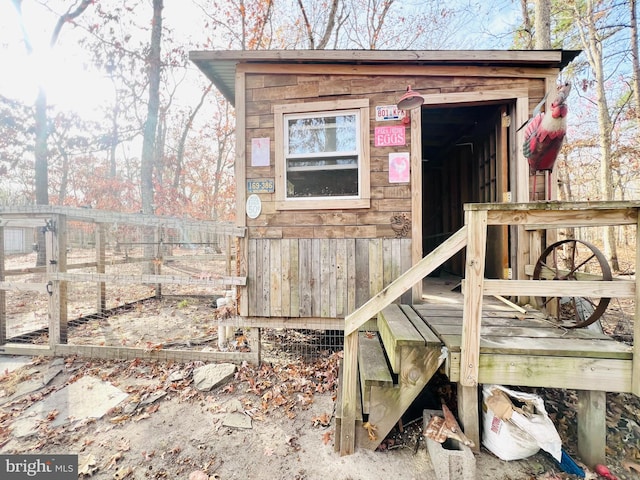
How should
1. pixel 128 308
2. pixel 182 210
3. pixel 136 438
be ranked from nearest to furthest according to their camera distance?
pixel 136 438 < pixel 128 308 < pixel 182 210

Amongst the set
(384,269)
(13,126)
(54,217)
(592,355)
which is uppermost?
(13,126)

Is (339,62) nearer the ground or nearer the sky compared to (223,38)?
nearer the ground

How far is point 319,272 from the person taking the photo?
347 cm

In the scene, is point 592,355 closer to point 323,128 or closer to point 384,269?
point 384,269

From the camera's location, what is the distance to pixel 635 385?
1944 millimetres

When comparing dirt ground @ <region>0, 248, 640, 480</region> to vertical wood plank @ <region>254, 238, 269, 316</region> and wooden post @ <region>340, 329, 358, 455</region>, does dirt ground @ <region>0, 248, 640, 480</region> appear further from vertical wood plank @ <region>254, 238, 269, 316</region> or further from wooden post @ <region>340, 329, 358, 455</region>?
vertical wood plank @ <region>254, 238, 269, 316</region>

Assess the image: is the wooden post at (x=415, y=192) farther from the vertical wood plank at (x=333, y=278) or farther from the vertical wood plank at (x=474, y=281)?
the vertical wood plank at (x=474, y=281)

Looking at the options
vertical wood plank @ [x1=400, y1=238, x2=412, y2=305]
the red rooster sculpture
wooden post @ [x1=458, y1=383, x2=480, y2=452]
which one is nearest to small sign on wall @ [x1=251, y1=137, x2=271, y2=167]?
vertical wood plank @ [x1=400, y1=238, x2=412, y2=305]

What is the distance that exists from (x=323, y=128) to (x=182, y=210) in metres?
12.6

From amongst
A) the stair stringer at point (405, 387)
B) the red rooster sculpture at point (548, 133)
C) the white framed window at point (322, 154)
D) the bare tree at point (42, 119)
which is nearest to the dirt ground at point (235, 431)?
the stair stringer at point (405, 387)

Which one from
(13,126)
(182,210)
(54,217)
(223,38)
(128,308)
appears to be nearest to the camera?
(54,217)

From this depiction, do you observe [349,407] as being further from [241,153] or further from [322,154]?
[241,153]

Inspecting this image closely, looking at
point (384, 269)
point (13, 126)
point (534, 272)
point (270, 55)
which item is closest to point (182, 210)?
point (13, 126)

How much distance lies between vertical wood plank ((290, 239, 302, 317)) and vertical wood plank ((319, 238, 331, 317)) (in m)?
0.29
